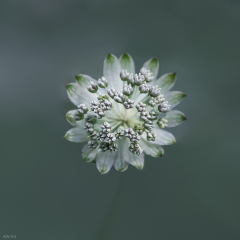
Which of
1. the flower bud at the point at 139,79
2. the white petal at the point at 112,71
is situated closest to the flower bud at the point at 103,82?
the white petal at the point at 112,71

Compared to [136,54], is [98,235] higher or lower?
lower

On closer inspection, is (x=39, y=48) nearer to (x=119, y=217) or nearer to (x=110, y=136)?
(x=110, y=136)

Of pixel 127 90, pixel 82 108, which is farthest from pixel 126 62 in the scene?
pixel 82 108

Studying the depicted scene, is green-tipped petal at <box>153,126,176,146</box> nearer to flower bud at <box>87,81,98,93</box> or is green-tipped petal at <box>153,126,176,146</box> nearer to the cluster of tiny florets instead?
the cluster of tiny florets

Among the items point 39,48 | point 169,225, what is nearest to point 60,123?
point 39,48

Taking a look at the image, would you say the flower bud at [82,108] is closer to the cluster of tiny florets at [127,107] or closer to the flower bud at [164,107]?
the cluster of tiny florets at [127,107]

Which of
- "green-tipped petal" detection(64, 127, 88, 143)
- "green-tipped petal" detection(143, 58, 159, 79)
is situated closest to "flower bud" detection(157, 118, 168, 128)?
"green-tipped petal" detection(143, 58, 159, 79)

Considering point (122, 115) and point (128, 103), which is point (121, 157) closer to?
point (122, 115)
